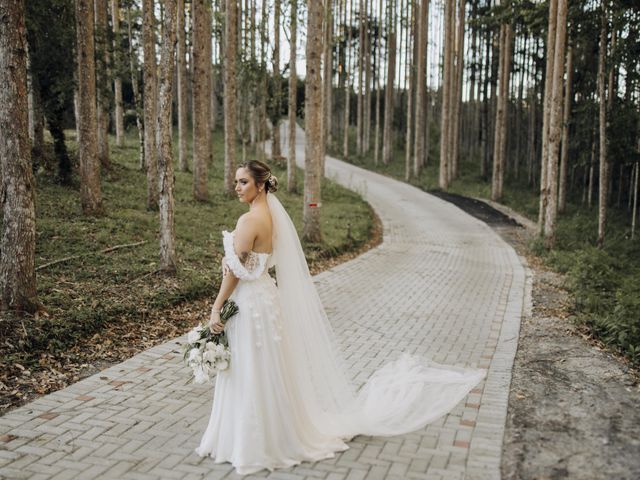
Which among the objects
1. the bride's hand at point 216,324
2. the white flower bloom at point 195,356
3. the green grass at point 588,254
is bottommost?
the green grass at point 588,254

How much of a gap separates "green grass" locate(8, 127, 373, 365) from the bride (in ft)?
11.0

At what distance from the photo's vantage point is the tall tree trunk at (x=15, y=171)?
666 cm

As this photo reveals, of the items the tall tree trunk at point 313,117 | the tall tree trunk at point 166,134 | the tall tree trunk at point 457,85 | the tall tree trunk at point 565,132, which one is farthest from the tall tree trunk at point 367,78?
the tall tree trunk at point 166,134

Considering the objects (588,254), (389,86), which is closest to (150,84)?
(588,254)

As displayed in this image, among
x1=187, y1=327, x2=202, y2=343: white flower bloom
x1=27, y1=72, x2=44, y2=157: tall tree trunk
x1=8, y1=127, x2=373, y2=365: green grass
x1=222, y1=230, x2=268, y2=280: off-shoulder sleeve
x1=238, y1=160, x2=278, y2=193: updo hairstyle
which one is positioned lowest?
x1=8, y1=127, x2=373, y2=365: green grass

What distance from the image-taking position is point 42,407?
210 inches

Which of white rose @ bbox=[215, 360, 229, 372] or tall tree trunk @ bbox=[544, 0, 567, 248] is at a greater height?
tall tree trunk @ bbox=[544, 0, 567, 248]

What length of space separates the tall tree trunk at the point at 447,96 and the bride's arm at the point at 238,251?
86.7ft

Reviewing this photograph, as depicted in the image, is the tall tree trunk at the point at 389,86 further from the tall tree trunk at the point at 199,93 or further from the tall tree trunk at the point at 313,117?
the tall tree trunk at the point at 313,117

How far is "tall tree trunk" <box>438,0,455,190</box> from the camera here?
28.9m

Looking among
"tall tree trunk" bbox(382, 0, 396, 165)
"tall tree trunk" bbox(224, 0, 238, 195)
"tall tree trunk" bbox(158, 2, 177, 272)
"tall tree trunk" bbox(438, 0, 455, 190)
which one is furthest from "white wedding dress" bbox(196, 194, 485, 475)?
"tall tree trunk" bbox(382, 0, 396, 165)

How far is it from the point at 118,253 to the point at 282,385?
7593 mm

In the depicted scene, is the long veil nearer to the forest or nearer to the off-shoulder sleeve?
the off-shoulder sleeve

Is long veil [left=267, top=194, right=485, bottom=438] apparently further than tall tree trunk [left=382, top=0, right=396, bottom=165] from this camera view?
No
